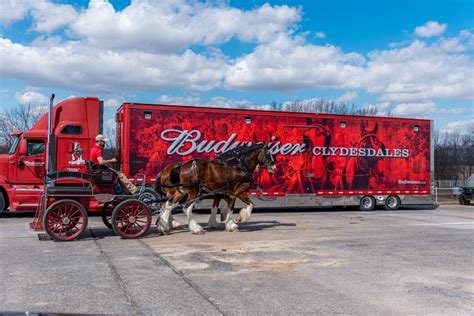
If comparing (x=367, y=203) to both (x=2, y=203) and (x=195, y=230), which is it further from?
(x=2, y=203)

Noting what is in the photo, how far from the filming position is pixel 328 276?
22.6 feet

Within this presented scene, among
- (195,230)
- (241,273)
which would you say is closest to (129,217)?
(195,230)

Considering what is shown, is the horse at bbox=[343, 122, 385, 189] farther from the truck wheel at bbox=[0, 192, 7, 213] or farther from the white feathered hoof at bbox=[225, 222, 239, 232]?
the truck wheel at bbox=[0, 192, 7, 213]

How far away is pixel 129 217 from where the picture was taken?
400 inches

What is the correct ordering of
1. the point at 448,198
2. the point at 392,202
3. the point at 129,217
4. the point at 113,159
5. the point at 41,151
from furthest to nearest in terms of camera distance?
the point at 448,198
the point at 392,202
the point at 41,151
the point at 113,159
the point at 129,217

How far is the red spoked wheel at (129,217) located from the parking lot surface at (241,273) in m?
0.26

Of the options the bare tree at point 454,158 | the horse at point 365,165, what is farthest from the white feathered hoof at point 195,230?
the bare tree at point 454,158

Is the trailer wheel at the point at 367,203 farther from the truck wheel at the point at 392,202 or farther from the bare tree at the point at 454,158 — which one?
the bare tree at the point at 454,158

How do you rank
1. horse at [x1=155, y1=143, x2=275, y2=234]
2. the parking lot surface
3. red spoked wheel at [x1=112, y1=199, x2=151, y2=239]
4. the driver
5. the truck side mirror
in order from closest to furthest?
the parking lot surface
red spoked wheel at [x1=112, y1=199, x2=151, y2=239]
the driver
horse at [x1=155, y1=143, x2=275, y2=234]
the truck side mirror

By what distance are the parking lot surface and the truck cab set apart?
397 centimetres

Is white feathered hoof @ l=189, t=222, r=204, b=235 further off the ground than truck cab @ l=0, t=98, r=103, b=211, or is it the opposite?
truck cab @ l=0, t=98, r=103, b=211

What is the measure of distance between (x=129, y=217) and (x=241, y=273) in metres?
3.95

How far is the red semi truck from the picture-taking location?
15305 millimetres

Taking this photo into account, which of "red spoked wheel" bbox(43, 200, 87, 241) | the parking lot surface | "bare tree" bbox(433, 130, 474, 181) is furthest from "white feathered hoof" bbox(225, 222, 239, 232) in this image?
"bare tree" bbox(433, 130, 474, 181)
